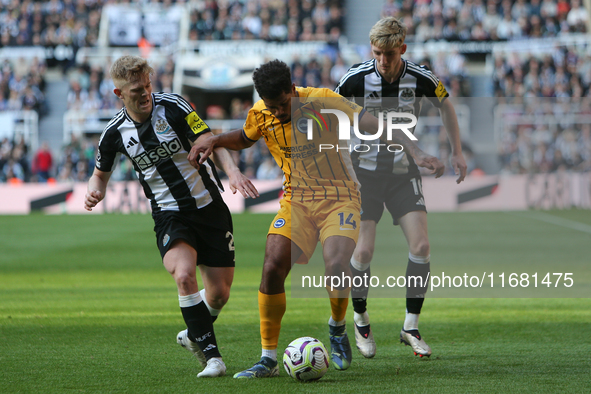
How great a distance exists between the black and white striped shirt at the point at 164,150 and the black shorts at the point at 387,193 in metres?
1.18

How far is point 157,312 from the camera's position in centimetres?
677

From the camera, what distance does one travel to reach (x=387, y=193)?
5.26 metres

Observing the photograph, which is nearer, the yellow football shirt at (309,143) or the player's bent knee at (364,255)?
the yellow football shirt at (309,143)

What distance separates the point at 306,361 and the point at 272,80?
1.65 metres

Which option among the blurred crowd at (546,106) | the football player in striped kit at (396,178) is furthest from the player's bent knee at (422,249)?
the blurred crowd at (546,106)

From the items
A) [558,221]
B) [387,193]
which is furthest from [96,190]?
[558,221]

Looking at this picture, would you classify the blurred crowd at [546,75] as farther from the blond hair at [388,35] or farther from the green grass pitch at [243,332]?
the blond hair at [388,35]

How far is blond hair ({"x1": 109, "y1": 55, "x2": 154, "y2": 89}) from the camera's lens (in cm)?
443

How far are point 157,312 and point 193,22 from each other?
20.8m

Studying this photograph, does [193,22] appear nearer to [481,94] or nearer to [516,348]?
[481,94]

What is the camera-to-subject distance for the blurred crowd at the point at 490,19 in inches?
952

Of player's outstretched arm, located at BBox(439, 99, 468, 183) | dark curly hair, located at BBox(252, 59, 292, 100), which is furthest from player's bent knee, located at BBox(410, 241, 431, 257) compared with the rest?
dark curly hair, located at BBox(252, 59, 292, 100)

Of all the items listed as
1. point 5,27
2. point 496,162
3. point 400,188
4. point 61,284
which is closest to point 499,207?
point 496,162

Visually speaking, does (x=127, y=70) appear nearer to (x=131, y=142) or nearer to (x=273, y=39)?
(x=131, y=142)
